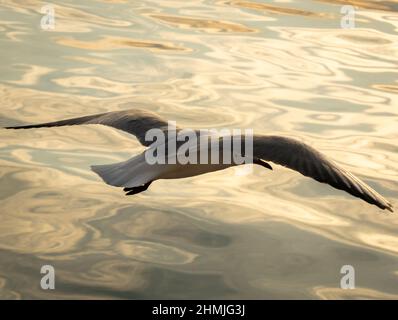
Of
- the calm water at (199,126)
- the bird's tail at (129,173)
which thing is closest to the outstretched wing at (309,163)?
the bird's tail at (129,173)

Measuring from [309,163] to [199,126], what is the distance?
403cm

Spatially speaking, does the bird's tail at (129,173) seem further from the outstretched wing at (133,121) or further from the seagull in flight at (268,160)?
the outstretched wing at (133,121)

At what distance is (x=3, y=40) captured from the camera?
40.7 feet

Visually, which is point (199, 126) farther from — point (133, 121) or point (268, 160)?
point (268, 160)

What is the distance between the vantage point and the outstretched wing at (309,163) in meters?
5.72

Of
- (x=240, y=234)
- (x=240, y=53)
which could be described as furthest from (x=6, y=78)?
(x=240, y=234)

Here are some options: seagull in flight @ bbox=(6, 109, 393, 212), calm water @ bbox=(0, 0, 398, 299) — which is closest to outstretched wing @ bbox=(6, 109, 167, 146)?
seagull in flight @ bbox=(6, 109, 393, 212)

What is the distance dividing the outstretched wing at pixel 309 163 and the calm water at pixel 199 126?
34.2 inches

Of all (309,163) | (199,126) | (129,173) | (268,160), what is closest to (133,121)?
(129,173)

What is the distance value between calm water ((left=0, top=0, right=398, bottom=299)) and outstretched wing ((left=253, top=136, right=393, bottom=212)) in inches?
34.2

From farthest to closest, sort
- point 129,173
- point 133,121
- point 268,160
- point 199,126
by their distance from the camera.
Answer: point 199,126 < point 133,121 < point 129,173 < point 268,160

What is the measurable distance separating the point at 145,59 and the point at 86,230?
4.99 m

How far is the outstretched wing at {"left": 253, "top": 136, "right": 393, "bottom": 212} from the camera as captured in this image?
5723 mm

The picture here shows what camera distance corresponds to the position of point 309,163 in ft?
19.4
